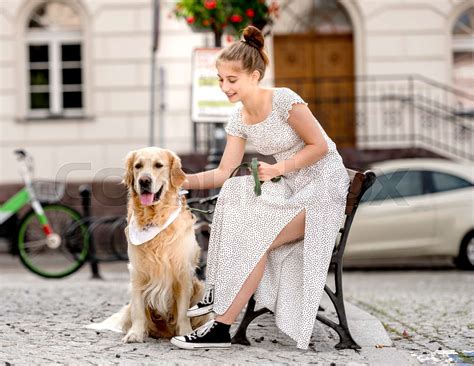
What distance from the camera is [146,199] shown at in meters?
5.00

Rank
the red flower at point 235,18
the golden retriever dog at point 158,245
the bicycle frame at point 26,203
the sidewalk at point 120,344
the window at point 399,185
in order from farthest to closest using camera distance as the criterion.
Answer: the window at point 399,185 < the bicycle frame at point 26,203 < the red flower at point 235,18 < the golden retriever dog at point 158,245 < the sidewalk at point 120,344

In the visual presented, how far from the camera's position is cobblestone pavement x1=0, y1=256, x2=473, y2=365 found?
4.59m

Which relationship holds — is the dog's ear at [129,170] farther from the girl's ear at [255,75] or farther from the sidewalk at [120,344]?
the sidewalk at [120,344]

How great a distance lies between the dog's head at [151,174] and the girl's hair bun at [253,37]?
0.78 metres

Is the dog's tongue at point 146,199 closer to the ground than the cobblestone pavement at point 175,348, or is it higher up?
higher up

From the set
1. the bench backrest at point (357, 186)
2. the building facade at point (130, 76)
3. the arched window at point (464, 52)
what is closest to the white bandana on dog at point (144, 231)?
the bench backrest at point (357, 186)

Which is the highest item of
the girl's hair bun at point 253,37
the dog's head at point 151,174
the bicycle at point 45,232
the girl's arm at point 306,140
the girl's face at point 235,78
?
the girl's hair bun at point 253,37

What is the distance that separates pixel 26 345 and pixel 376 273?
290 inches

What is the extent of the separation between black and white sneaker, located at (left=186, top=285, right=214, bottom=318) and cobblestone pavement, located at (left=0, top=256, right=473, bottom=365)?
230 millimetres

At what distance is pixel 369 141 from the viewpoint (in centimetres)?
1587

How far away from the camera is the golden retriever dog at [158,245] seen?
5.01 metres

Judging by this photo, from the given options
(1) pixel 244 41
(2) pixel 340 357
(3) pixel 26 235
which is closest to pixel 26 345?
(2) pixel 340 357

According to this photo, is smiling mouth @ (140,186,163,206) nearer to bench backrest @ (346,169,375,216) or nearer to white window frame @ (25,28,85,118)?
bench backrest @ (346,169,375,216)

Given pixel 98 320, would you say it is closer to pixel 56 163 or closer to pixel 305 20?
pixel 56 163
